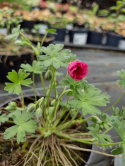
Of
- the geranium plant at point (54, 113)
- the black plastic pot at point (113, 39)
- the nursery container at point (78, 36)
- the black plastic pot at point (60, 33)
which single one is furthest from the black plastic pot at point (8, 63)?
the black plastic pot at point (113, 39)

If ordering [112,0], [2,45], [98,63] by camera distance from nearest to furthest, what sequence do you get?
[2,45] < [98,63] < [112,0]

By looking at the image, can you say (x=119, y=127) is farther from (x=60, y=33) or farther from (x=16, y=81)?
(x=60, y=33)

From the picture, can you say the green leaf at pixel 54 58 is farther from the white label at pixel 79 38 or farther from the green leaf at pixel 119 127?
the white label at pixel 79 38

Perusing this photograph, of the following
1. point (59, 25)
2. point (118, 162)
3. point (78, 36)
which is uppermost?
point (59, 25)

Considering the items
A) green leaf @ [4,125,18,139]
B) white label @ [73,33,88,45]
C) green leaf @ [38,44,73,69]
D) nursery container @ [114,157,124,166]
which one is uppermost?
green leaf @ [38,44,73,69]

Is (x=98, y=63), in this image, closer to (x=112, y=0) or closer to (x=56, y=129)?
(x=56, y=129)

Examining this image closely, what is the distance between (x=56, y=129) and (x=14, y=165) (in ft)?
0.76

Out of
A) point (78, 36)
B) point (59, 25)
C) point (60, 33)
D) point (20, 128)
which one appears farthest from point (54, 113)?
point (59, 25)

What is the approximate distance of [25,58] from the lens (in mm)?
1238

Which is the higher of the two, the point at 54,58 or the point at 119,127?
the point at 54,58

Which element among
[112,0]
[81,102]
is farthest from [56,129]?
[112,0]

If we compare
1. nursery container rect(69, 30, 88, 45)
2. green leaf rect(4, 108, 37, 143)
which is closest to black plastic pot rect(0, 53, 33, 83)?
green leaf rect(4, 108, 37, 143)

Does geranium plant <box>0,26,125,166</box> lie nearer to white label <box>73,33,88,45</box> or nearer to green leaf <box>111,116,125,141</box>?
green leaf <box>111,116,125,141</box>

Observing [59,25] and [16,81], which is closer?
[16,81]
